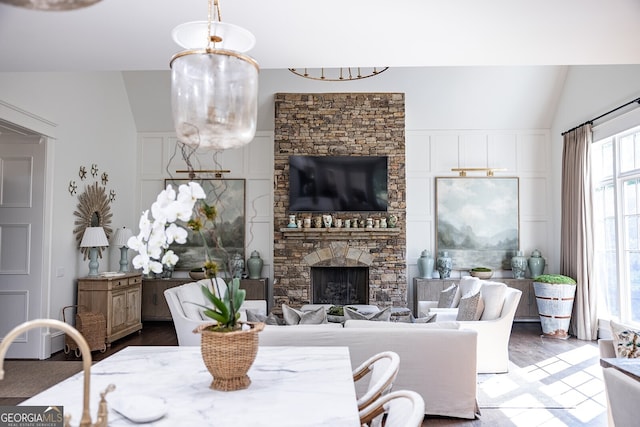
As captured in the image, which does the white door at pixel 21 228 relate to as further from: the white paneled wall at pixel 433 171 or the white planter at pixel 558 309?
the white planter at pixel 558 309

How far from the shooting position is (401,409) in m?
1.56

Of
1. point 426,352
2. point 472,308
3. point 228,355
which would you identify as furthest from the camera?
point 472,308

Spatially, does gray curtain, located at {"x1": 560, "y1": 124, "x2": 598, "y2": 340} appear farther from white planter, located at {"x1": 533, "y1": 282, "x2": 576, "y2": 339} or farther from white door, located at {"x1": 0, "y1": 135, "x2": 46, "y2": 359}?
white door, located at {"x1": 0, "y1": 135, "x2": 46, "y2": 359}

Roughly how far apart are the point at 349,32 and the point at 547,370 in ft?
12.7

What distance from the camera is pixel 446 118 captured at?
7.81 m

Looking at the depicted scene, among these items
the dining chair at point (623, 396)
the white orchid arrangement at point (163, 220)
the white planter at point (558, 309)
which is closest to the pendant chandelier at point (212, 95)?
the white orchid arrangement at point (163, 220)

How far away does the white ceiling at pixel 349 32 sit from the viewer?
2926 millimetres

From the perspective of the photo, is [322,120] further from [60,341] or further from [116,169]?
[60,341]

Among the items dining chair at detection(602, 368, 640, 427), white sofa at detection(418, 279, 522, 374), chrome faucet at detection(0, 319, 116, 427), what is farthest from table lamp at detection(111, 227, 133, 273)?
dining chair at detection(602, 368, 640, 427)

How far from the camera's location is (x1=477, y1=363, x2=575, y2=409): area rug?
381 centimetres

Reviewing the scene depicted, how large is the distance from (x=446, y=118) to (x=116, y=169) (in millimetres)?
5350

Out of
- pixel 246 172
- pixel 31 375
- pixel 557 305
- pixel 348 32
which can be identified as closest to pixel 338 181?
pixel 246 172

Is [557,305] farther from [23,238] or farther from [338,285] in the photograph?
[23,238]

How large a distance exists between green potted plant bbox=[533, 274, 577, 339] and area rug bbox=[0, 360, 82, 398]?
5.80 m
